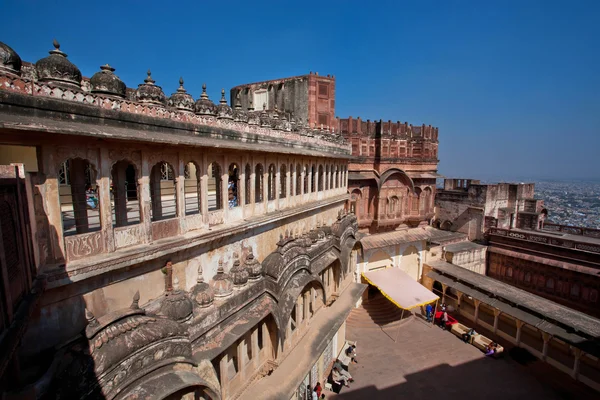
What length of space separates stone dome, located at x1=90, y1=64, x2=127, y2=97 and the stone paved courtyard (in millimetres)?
14233

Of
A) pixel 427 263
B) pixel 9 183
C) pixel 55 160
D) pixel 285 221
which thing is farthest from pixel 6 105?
pixel 427 263

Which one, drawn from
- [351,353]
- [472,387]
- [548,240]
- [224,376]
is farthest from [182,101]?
[548,240]

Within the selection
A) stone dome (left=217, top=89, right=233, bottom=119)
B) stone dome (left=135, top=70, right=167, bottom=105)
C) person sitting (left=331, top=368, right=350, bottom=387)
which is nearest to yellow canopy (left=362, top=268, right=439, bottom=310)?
person sitting (left=331, top=368, right=350, bottom=387)

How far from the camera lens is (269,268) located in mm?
9219

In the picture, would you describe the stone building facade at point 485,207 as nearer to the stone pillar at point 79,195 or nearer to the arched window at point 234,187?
the arched window at point 234,187

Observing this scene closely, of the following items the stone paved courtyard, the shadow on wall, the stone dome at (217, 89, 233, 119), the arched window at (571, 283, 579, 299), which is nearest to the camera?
the stone dome at (217, 89, 233, 119)

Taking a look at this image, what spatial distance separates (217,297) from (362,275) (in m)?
15.1

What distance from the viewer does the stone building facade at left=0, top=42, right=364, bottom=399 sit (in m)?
4.64

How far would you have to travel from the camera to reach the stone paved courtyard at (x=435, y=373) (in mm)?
14484

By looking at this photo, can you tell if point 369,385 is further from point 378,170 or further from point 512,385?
point 378,170

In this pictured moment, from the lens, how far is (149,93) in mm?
7191

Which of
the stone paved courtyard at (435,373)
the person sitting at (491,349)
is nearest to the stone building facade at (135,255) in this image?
the stone paved courtyard at (435,373)

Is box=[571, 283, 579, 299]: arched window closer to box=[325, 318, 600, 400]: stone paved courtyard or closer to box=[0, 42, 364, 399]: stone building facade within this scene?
box=[325, 318, 600, 400]: stone paved courtyard

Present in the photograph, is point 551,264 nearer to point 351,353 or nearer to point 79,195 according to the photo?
point 351,353
